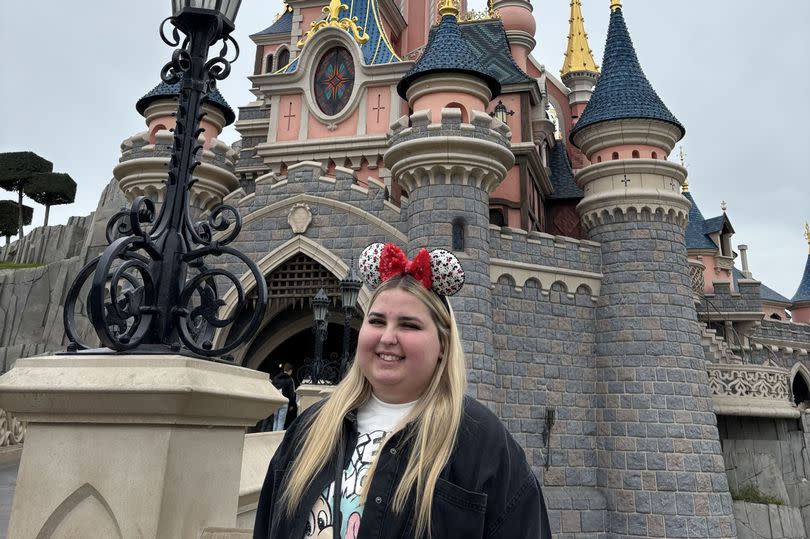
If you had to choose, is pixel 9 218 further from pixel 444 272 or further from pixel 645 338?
pixel 444 272

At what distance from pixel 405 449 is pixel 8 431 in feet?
38.3

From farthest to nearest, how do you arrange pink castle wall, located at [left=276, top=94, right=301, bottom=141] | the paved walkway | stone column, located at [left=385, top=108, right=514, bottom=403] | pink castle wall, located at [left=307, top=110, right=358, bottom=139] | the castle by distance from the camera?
pink castle wall, located at [left=276, top=94, right=301, bottom=141] → pink castle wall, located at [left=307, top=110, right=358, bottom=139] → the castle → stone column, located at [left=385, top=108, right=514, bottom=403] → the paved walkway

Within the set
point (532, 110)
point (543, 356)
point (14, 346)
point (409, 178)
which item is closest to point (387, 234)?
point (409, 178)

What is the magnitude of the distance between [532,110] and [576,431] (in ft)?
28.6

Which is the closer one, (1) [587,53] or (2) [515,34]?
(2) [515,34]

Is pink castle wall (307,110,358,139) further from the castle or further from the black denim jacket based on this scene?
the black denim jacket

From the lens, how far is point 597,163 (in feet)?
42.7

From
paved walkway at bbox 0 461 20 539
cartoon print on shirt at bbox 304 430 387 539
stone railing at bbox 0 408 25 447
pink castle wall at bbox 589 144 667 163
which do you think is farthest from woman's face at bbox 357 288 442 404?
pink castle wall at bbox 589 144 667 163

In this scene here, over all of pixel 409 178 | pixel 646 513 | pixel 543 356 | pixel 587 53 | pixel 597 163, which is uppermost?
pixel 587 53

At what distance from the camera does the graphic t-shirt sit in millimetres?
1552

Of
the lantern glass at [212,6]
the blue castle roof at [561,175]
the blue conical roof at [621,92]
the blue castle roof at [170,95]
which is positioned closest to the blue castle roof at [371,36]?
the blue castle roof at [170,95]

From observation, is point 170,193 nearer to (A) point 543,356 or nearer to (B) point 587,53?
(A) point 543,356

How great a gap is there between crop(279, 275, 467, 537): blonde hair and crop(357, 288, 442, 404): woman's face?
33 mm

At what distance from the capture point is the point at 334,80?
594 inches
